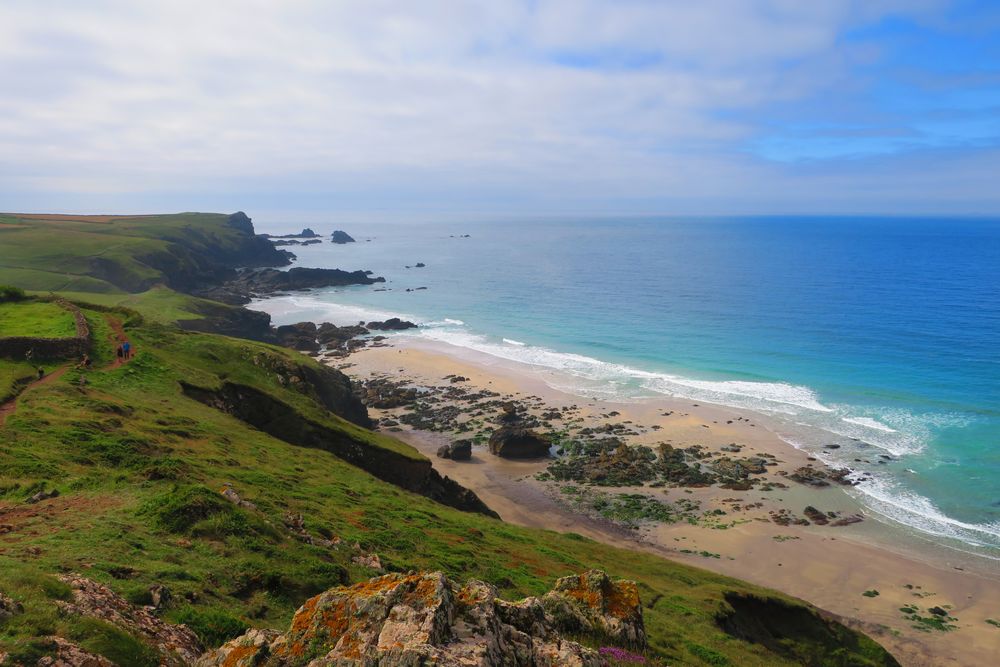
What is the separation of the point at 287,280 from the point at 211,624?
132 metres

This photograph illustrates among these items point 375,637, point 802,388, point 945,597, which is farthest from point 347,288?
point 375,637

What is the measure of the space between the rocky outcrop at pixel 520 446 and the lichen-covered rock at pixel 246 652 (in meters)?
38.7

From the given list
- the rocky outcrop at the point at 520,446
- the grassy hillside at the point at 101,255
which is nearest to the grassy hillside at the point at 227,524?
the rocky outcrop at the point at 520,446

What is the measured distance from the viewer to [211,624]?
31.0ft

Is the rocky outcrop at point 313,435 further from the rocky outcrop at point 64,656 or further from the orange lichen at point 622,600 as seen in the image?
the rocky outcrop at point 64,656

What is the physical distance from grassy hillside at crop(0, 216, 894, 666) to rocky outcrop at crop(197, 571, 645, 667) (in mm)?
1937

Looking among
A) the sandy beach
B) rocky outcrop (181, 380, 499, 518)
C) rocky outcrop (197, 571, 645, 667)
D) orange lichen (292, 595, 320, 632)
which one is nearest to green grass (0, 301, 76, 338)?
rocky outcrop (181, 380, 499, 518)

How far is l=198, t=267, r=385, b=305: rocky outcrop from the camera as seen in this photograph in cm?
12214

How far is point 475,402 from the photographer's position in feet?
192

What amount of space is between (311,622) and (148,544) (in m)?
6.58

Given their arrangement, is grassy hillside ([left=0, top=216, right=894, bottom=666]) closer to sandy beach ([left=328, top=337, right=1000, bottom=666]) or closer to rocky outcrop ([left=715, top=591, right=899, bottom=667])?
rocky outcrop ([left=715, top=591, right=899, bottom=667])

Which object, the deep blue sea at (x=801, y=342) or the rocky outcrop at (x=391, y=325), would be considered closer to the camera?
the deep blue sea at (x=801, y=342)

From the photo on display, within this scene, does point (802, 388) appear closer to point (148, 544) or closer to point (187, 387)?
point (187, 387)

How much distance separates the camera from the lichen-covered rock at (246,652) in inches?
293
